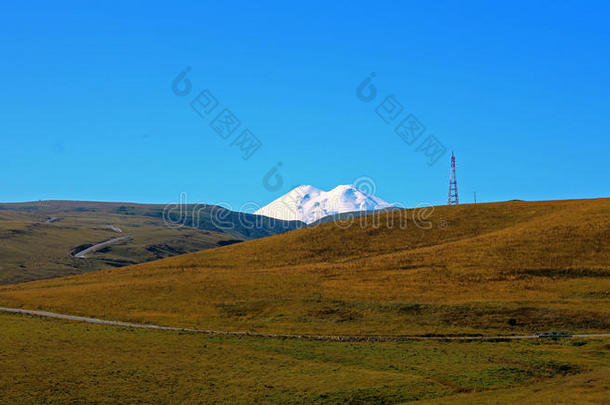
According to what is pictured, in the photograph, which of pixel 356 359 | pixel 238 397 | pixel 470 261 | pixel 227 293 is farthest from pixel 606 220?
pixel 238 397

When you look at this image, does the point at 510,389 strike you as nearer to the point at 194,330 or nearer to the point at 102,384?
the point at 102,384

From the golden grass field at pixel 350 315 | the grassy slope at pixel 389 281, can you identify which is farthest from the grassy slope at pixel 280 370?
the grassy slope at pixel 389 281

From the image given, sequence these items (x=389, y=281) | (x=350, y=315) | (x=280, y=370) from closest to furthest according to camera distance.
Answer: (x=280, y=370) < (x=350, y=315) < (x=389, y=281)

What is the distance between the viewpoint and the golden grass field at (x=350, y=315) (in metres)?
46.8

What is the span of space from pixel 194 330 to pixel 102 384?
2308 centimetres

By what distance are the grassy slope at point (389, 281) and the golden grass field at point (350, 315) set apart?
34 cm

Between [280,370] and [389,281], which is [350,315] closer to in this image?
[389,281]

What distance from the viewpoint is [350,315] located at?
77.0 m

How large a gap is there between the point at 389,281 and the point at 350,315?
20.6m

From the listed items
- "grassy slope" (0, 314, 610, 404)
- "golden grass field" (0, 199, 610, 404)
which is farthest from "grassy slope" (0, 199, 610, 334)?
"grassy slope" (0, 314, 610, 404)

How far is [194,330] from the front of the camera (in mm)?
69812

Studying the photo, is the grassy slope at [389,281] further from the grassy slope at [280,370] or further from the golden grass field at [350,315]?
the grassy slope at [280,370]

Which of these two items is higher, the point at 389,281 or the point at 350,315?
the point at 389,281

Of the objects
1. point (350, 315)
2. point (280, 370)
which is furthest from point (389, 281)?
point (280, 370)
